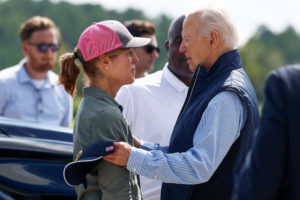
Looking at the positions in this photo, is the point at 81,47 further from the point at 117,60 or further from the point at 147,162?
the point at 147,162

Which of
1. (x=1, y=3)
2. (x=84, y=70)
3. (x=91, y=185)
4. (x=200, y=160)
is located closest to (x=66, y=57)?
(x=84, y=70)

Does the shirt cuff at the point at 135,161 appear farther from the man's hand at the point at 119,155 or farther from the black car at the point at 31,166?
the black car at the point at 31,166

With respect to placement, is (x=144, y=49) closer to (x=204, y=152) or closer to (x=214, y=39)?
(x=214, y=39)

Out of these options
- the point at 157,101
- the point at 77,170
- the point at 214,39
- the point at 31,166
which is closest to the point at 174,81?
the point at 157,101

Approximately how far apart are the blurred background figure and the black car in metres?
0.51

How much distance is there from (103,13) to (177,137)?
325 feet

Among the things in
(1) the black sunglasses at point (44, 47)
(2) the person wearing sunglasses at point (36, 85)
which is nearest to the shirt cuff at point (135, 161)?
(2) the person wearing sunglasses at point (36, 85)

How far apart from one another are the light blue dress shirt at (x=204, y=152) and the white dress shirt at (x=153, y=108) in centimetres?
99

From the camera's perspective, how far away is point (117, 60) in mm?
2971

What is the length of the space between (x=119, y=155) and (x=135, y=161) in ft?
0.30

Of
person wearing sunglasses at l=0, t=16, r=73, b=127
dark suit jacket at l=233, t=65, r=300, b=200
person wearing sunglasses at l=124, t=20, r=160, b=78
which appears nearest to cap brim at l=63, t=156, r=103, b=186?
dark suit jacket at l=233, t=65, r=300, b=200

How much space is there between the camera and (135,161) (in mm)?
2674

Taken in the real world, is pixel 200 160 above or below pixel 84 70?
below

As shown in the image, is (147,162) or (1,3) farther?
(1,3)
